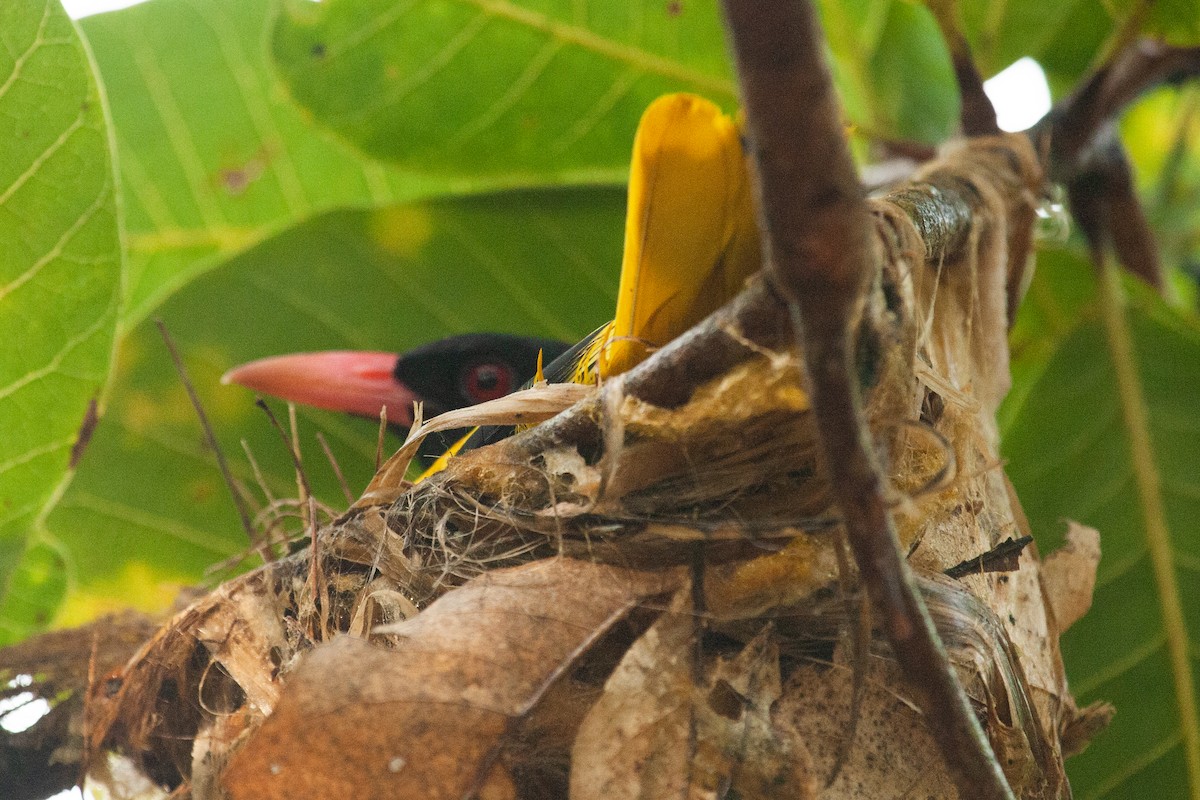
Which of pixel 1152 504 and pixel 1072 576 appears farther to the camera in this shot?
pixel 1152 504

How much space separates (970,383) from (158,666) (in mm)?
1243

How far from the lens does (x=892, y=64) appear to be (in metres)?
2.73

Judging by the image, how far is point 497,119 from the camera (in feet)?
8.66

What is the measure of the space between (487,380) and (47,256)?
1059 millimetres

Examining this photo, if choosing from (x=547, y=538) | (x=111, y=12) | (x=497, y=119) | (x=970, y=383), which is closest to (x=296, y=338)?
(x=497, y=119)

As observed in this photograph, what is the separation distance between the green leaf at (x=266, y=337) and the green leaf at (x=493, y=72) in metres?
0.14

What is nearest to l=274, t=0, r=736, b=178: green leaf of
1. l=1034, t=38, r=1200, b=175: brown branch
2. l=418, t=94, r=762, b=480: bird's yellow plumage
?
l=1034, t=38, r=1200, b=175: brown branch

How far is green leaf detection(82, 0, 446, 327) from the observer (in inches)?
116

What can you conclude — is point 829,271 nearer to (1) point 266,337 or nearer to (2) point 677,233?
(2) point 677,233

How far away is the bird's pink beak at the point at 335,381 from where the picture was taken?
251 cm

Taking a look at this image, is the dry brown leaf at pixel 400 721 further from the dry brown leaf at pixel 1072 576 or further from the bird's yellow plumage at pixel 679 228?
the dry brown leaf at pixel 1072 576

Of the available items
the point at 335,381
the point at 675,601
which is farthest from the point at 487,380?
the point at 675,601

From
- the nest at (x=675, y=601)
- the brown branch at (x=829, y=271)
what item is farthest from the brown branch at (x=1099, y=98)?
the brown branch at (x=829, y=271)

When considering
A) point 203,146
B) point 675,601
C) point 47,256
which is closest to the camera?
point 675,601
